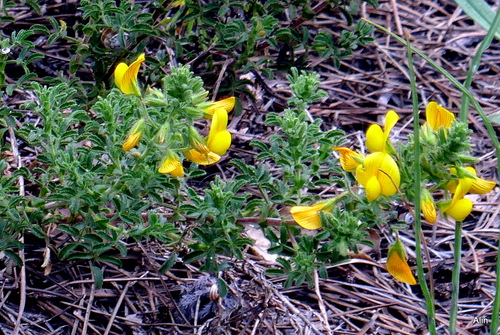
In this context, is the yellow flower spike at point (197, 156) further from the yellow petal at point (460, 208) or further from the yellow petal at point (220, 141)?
the yellow petal at point (460, 208)

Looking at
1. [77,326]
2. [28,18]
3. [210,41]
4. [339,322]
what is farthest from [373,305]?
[28,18]

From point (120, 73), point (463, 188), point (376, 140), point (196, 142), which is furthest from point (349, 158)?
point (120, 73)

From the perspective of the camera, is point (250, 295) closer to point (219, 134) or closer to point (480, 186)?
point (219, 134)

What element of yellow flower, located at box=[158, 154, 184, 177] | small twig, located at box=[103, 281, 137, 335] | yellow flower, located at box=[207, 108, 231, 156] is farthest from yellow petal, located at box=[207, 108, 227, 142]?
small twig, located at box=[103, 281, 137, 335]

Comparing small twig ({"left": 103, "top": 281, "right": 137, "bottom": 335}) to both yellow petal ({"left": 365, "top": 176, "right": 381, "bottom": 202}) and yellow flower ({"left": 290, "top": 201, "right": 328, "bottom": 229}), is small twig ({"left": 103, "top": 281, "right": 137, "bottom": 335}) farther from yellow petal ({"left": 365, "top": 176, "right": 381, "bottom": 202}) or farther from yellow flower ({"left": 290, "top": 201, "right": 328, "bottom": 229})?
yellow petal ({"left": 365, "top": 176, "right": 381, "bottom": 202})

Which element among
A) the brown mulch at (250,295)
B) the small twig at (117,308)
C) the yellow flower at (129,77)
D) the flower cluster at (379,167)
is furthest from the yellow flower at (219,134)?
the small twig at (117,308)
